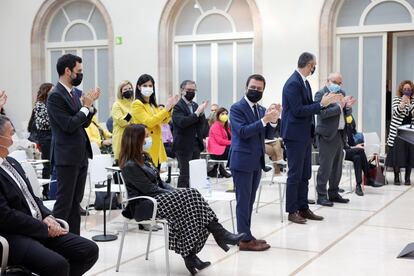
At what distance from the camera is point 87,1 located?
1411cm

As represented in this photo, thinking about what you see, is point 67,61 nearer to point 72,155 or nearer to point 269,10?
point 72,155

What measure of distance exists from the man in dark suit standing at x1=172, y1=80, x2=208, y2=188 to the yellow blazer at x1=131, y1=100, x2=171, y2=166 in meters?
0.69

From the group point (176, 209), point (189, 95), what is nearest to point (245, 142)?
point (176, 209)

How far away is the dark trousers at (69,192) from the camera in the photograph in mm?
4805

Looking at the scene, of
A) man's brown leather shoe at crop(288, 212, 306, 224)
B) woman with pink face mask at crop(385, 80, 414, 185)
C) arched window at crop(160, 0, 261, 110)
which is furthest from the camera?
arched window at crop(160, 0, 261, 110)

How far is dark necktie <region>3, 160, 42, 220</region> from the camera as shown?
12.0ft

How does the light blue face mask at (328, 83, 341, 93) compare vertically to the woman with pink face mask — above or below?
above

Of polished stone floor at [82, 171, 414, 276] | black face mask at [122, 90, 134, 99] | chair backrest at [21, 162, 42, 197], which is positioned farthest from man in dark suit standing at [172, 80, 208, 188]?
chair backrest at [21, 162, 42, 197]

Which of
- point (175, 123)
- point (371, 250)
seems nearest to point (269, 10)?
point (175, 123)

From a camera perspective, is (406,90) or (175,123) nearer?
(175,123)

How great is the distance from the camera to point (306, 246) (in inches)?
218

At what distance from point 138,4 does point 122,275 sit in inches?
377

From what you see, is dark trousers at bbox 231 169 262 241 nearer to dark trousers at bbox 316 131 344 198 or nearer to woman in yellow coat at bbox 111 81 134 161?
woman in yellow coat at bbox 111 81 134 161

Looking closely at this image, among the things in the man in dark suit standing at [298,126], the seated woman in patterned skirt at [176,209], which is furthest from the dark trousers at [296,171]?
the seated woman in patterned skirt at [176,209]
